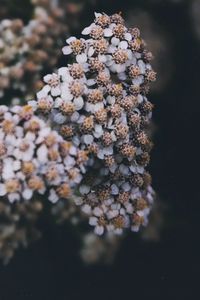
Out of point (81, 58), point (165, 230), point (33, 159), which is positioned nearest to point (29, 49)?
point (81, 58)

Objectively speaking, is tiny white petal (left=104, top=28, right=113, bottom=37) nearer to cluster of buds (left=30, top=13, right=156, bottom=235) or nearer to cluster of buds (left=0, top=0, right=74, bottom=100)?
cluster of buds (left=30, top=13, right=156, bottom=235)

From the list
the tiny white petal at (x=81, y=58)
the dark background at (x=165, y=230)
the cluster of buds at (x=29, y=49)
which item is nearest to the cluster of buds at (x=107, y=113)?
the tiny white petal at (x=81, y=58)

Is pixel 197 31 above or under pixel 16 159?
above

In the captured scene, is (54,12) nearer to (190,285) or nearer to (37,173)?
(37,173)

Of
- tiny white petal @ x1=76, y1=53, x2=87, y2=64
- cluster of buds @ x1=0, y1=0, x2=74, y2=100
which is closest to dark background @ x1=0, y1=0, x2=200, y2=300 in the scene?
cluster of buds @ x1=0, y1=0, x2=74, y2=100

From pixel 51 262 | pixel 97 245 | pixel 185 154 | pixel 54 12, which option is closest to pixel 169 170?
pixel 185 154

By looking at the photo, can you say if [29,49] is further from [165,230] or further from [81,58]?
[165,230]

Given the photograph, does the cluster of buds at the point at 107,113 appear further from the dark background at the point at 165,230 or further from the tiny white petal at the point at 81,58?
the dark background at the point at 165,230
